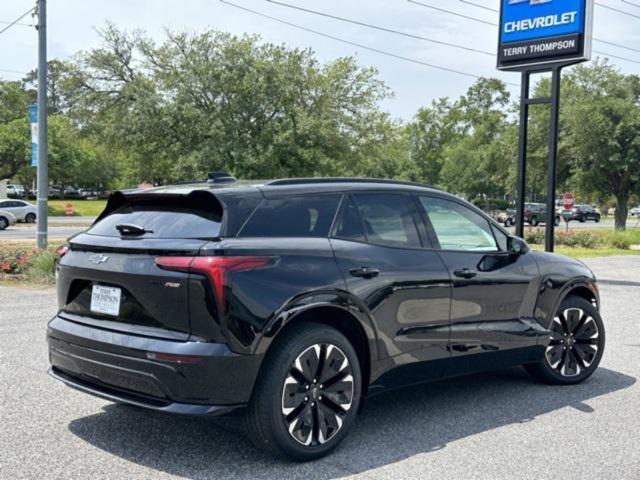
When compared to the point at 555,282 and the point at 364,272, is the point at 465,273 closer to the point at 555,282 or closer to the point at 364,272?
the point at 364,272

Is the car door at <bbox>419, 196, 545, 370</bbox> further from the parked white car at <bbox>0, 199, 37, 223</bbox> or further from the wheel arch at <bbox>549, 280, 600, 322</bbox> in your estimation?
the parked white car at <bbox>0, 199, 37, 223</bbox>

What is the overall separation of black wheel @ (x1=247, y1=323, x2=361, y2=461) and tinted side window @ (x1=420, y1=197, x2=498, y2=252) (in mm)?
1324

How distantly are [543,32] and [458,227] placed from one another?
1130cm

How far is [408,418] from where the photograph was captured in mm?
5230

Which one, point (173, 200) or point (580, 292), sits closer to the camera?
point (173, 200)

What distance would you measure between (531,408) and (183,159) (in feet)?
93.6

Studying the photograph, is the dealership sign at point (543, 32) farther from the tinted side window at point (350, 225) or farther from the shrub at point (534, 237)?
the shrub at point (534, 237)

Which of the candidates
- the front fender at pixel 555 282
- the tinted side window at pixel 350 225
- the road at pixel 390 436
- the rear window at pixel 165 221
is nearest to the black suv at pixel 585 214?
the front fender at pixel 555 282

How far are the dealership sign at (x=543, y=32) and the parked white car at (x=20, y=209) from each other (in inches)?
1148

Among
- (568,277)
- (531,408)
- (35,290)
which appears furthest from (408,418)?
(35,290)

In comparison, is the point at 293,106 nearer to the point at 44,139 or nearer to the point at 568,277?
the point at 44,139

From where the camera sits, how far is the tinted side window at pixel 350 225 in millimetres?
4703

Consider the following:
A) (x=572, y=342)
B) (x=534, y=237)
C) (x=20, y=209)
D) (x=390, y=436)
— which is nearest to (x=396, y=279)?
(x=390, y=436)

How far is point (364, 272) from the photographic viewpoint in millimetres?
4586
